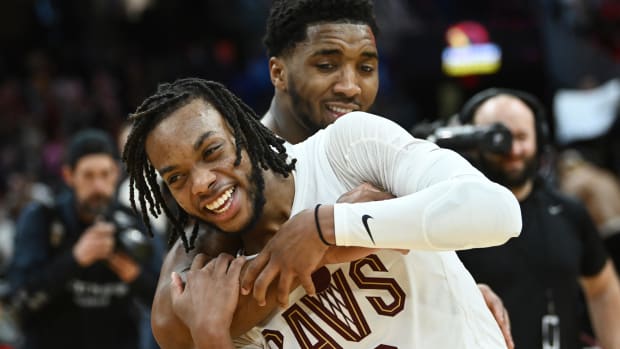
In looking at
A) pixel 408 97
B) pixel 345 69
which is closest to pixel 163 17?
pixel 408 97

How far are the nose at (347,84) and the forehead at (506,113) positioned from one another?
1467 millimetres

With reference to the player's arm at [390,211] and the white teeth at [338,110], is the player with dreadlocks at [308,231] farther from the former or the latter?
the white teeth at [338,110]

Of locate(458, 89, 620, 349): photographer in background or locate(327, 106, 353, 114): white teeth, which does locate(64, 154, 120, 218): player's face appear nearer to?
locate(458, 89, 620, 349): photographer in background

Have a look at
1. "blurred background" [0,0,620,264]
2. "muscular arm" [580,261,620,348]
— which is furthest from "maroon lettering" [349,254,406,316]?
"blurred background" [0,0,620,264]

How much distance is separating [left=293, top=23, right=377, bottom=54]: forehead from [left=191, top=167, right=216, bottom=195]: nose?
714mm

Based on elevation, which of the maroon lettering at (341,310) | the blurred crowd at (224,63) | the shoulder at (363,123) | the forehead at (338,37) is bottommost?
the maroon lettering at (341,310)

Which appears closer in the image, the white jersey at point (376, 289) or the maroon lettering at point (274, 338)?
the white jersey at point (376, 289)

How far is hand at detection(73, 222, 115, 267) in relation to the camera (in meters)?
5.09

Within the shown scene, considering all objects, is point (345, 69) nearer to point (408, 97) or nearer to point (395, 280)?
point (395, 280)

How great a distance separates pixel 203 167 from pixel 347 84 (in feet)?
2.26

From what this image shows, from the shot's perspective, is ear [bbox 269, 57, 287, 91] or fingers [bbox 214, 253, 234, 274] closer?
fingers [bbox 214, 253, 234, 274]

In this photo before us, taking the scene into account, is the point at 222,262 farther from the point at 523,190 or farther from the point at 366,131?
the point at 523,190

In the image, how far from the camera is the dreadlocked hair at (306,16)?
10.4ft

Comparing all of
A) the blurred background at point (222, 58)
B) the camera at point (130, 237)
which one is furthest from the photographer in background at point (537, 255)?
the blurred background at point (222, 58)
